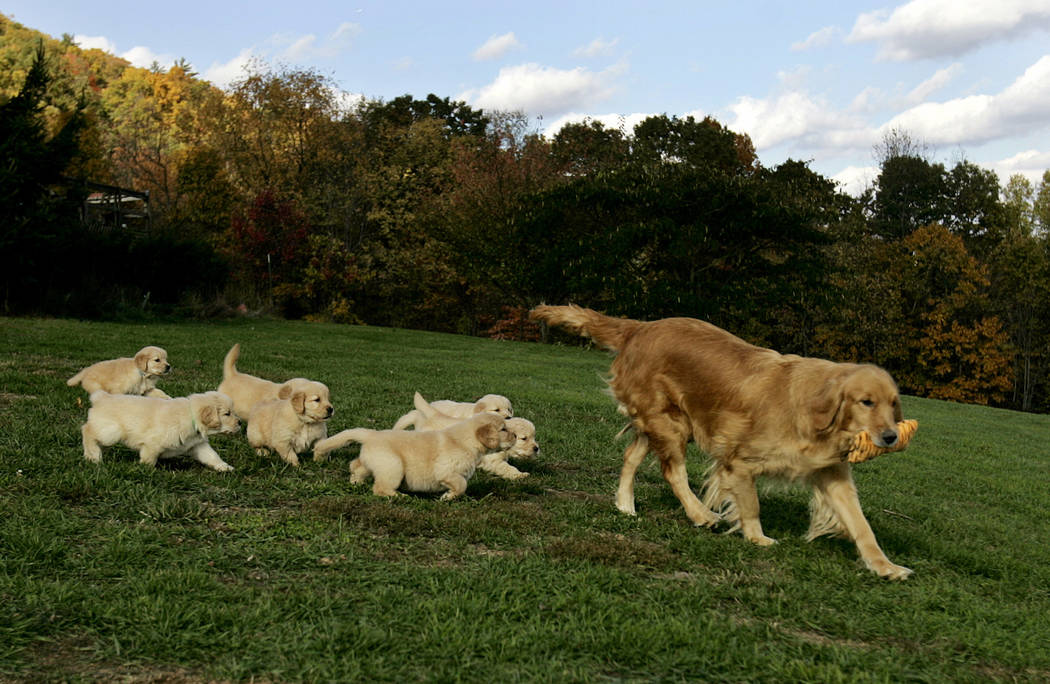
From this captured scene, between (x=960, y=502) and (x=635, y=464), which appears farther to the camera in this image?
(x=960, y=502)

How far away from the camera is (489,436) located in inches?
249

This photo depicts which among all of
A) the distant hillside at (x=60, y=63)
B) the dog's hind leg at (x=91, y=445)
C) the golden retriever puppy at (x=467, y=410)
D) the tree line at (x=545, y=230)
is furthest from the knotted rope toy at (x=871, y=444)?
the distant hillside at (x=60, y=63)

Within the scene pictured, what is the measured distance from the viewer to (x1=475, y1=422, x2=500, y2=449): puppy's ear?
20.7 ft

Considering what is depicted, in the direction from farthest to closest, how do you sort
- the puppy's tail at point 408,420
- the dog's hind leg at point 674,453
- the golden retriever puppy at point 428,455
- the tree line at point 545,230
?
the tree line at point 545,230
the puppy's tail at point 408,420
the dog's hind leg at point 674,453
the golden retriever puppy at point 428,455

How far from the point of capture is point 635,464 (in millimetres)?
6730

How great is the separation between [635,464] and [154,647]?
4.17 metres

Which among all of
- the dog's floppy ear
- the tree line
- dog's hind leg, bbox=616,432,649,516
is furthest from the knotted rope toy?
the tree line

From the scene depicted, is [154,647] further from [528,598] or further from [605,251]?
[605,251]

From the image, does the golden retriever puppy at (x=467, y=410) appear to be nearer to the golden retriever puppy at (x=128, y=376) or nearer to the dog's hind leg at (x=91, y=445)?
the dog's hind leg at (x=91, y=445)

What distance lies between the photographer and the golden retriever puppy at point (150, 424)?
20.5 ft

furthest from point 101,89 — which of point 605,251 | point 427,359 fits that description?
point 427,359

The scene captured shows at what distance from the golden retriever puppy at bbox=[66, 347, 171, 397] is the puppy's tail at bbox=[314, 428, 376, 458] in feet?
9.78

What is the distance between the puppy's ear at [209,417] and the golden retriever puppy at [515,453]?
7.83ft

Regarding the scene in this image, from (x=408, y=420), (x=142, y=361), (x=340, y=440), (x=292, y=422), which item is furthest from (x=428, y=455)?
→ (x=142, y=361)
